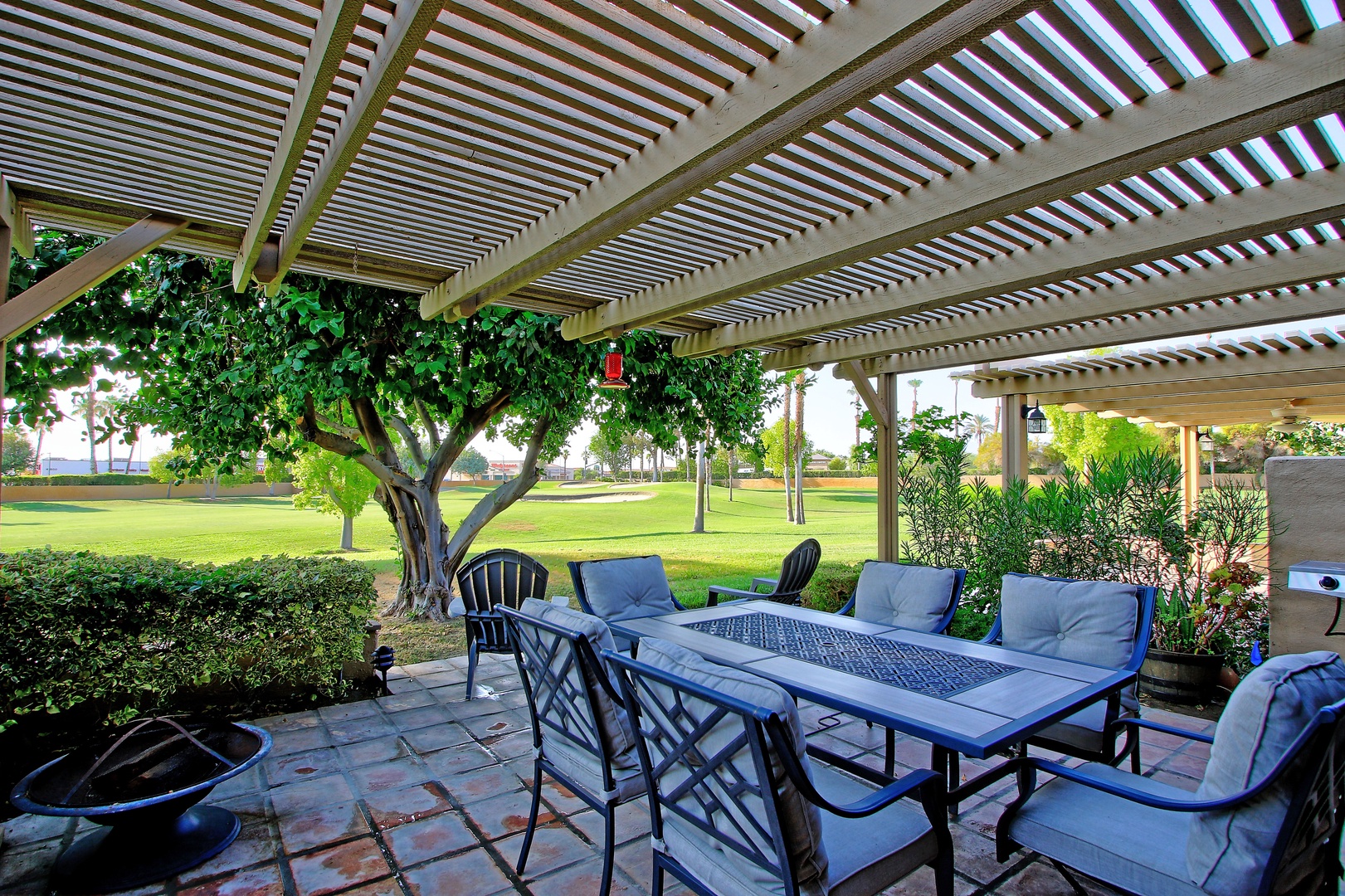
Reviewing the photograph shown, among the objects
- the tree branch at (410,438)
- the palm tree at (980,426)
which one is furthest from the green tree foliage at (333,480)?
the palm tree at (980,426)

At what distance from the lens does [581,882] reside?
2271 mm

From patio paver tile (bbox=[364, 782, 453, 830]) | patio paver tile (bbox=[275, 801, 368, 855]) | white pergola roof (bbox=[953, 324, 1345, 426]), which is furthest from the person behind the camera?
white pergola roof (bbox=[953, 324, 1345, 426])

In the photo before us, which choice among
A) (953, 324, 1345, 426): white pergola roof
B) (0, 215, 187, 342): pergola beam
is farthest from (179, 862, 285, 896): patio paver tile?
(953, 324, 1345, 426): white pergola roof

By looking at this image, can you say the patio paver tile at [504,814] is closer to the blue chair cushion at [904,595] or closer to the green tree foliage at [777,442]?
the blue chair cushion at [904,595]

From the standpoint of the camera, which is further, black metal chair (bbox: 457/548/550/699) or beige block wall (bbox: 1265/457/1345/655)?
black metal chair (bbox: 457/548/550/699)

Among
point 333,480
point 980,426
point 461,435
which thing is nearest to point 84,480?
point 333,480

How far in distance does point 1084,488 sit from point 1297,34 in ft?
12.1

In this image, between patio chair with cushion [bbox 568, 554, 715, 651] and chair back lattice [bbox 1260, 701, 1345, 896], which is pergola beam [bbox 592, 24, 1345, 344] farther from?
patio chair with cushion [bbox 568, 554, 715, 651]

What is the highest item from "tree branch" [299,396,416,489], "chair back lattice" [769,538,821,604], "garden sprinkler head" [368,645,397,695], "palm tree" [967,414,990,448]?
"palm tree" [967,414,990,448]

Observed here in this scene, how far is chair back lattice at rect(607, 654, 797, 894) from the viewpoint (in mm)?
1491

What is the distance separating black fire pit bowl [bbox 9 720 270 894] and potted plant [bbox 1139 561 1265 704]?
4.66m

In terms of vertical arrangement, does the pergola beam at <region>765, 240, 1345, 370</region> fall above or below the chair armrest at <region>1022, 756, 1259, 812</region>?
above

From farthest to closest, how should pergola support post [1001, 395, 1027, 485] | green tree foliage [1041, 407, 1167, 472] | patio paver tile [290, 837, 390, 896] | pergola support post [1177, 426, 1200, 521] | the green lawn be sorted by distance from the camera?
1. green tree foliage [1041, 407, 1167, 472]
2. the green lawn
3. pergola support post [1177, 426, 1200, 521]
4. pergola support post [1001, 395, 1027, 485]
5. patio paver tile [290, 837, 390, 896]

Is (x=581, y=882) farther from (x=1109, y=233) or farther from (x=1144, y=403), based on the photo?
(x=1144, y=403)
